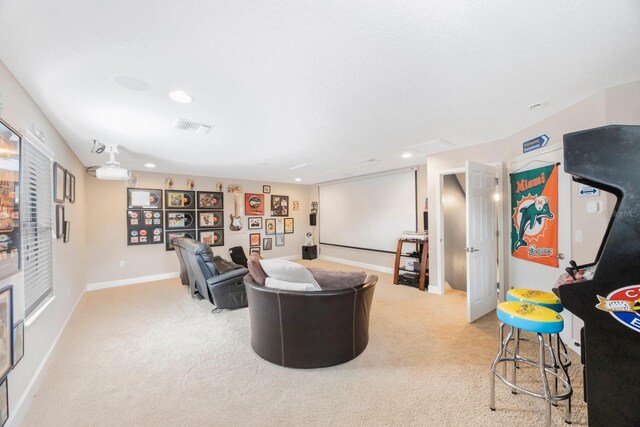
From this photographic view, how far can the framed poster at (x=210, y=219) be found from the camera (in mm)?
6441

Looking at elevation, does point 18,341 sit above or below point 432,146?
below

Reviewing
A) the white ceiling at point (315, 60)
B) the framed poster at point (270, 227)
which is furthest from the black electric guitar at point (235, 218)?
the white ceiling at point (315, 60)

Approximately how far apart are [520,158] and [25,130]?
5.05 meters

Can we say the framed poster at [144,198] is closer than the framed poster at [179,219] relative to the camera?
Yes

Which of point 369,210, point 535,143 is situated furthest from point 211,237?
point 535,143

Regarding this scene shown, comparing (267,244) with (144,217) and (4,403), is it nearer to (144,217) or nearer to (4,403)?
(144,217)

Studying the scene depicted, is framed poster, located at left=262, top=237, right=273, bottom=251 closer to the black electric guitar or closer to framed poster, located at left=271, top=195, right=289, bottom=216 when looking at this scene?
framed poster, located at left=271, top=195, right=289, bottom=216

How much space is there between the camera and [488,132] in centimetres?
338

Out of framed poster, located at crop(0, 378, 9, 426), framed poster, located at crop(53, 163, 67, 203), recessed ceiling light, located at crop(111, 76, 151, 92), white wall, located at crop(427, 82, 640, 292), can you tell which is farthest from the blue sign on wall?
framed poster, located at crop(53, 163, 67, 203)

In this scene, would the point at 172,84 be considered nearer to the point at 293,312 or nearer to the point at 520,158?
the point at 293,312

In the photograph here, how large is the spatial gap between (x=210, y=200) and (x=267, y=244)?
2031mm

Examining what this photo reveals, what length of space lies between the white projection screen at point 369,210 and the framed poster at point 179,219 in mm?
3706

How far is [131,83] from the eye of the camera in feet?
6.57

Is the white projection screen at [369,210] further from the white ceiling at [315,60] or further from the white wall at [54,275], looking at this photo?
the white wall at [54,275]
